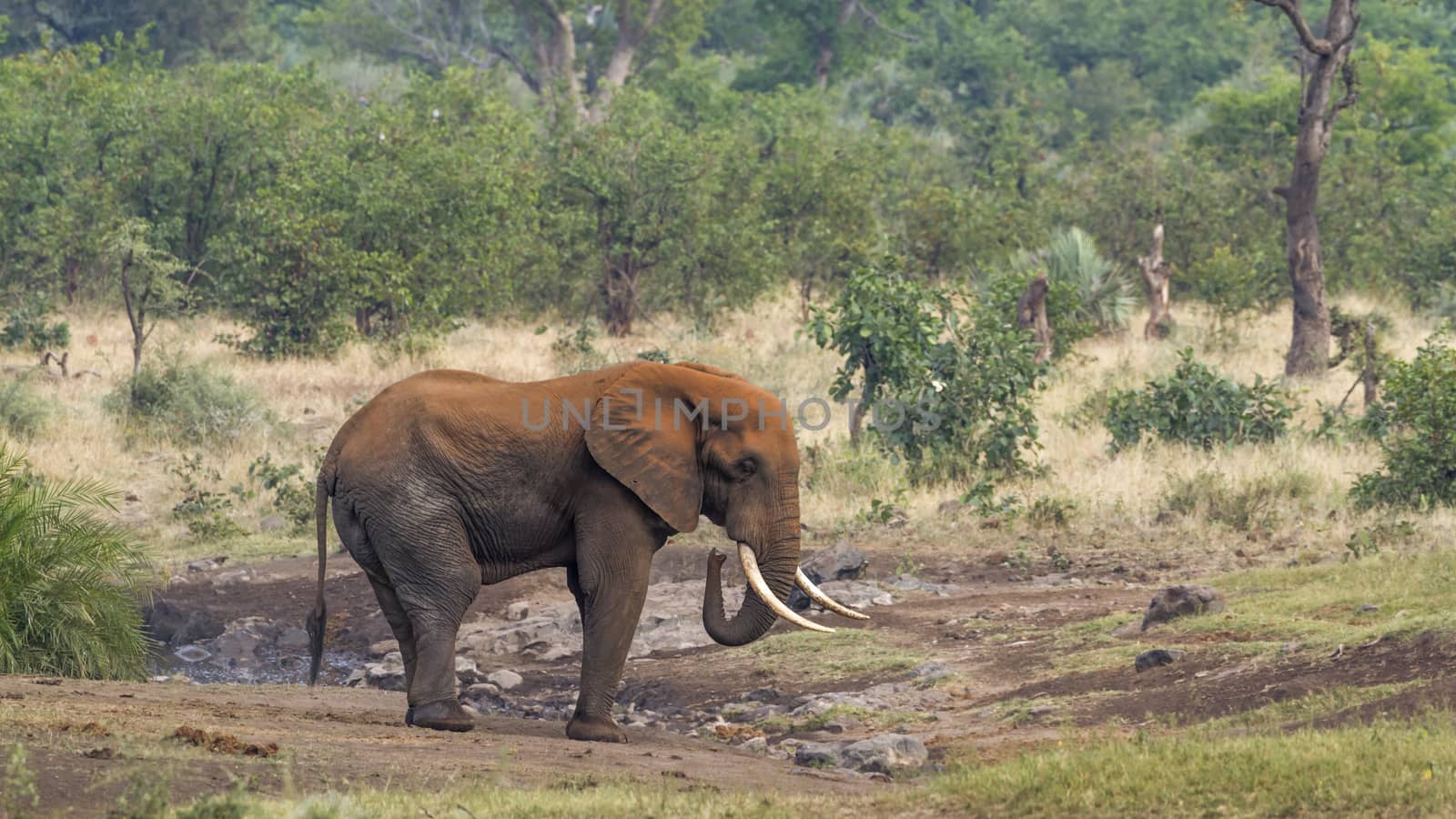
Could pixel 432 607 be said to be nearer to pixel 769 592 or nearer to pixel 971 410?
pixel 769 592

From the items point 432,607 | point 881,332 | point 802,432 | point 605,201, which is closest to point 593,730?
point 432,607

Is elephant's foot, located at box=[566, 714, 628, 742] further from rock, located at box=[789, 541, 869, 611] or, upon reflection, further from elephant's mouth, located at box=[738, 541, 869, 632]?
rock, located at box=[789, 541, 869, 611]

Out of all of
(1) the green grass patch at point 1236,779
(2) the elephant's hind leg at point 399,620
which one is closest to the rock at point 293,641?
(2) the elephant's hind leg at point 399,620

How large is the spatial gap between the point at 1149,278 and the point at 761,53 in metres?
31.4

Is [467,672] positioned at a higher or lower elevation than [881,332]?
lower

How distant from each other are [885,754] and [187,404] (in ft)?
38.2

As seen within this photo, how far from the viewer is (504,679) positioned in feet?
37.9

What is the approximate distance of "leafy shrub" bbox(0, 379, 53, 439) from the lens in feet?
58.2

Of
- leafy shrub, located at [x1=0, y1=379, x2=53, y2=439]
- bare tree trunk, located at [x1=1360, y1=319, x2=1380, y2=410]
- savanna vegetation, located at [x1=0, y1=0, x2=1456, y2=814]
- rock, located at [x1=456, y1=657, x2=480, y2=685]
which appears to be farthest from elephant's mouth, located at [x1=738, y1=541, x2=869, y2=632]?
bare tree trunk, located at [x1=1360, y1=319, x2=1380, y2=410]

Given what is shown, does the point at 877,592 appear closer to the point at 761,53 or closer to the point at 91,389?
the point at 91,389

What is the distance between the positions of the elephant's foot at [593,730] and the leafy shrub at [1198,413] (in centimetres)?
877

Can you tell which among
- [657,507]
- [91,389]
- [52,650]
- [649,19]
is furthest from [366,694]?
[649,19]

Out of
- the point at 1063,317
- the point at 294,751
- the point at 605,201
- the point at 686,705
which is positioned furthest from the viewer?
the point at 605,201

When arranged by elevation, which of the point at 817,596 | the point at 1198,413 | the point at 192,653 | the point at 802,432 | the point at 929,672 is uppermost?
the point at 1198,413
